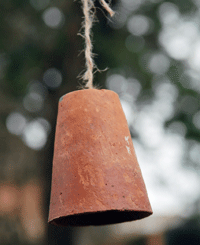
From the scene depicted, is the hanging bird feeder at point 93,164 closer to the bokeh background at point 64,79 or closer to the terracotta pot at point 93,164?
the terracotta pot at point 93,164

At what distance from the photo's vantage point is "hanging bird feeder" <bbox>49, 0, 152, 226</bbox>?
92cm

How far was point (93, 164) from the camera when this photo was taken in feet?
3.12

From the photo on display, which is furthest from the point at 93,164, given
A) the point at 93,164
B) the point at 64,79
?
the point at 64,79

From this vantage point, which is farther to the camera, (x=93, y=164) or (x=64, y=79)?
(x=64, y=79)

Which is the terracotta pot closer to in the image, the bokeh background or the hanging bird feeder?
the hanging bird feeder

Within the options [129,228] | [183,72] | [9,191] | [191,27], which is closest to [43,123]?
[9,191]

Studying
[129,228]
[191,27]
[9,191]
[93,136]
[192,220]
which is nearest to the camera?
[93,136]

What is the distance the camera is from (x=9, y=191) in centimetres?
357

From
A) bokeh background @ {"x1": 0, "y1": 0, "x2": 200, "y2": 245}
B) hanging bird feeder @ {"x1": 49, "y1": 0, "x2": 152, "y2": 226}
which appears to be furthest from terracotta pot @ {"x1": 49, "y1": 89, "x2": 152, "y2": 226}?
bokeh background @ {"x1": 0, "y1": 0, "x2": 200, "y2": 245}

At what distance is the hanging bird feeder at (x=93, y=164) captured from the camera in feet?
3.01

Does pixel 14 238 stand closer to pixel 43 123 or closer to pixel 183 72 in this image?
pixel 43 123

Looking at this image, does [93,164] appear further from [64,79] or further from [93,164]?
[64,79]

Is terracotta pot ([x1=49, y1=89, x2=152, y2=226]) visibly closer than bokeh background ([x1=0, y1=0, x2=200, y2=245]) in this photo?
Yes

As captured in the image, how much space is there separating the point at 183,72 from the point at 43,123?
5.38 feet
